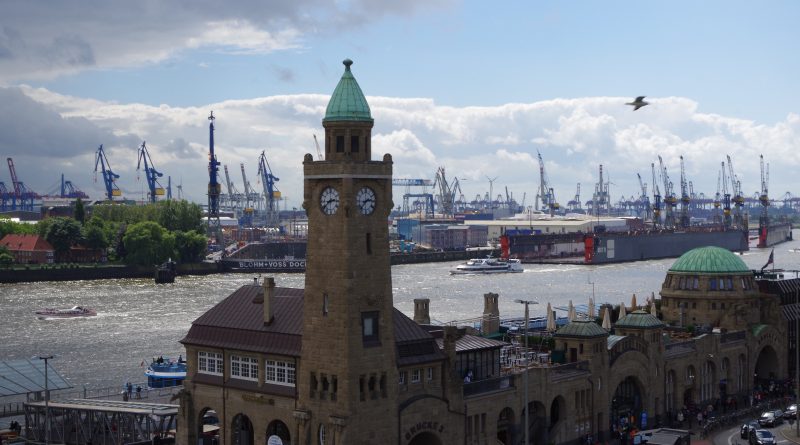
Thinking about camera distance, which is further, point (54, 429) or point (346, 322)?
point (54, 429)

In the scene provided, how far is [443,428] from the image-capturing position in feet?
165

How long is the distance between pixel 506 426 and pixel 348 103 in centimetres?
1821

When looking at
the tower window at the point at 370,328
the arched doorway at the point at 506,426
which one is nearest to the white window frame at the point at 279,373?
the tower window at the point at 370,328

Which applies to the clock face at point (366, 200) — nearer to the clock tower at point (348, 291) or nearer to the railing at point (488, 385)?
the clock tower at point (348, 291)

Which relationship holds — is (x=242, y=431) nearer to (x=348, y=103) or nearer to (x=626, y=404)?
(x=348, y=103)

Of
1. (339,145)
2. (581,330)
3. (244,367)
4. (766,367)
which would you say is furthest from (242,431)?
(766,367)

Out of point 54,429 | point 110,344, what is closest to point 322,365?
point 54,429

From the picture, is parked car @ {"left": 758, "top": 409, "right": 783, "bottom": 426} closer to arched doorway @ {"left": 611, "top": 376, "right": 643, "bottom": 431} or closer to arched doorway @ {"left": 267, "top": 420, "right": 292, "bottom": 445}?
arched doorway @ {"left": 611, "top": 376, "right": 643, "bottom": 431}

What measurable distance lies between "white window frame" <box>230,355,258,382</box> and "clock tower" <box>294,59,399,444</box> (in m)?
3.28

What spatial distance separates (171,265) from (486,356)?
147m

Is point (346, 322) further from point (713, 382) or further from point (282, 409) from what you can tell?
point (713, 382)

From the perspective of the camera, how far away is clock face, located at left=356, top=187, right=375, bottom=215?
46.8m

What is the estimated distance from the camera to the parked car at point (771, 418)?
207 ft

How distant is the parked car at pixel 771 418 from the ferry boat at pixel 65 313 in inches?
3213
